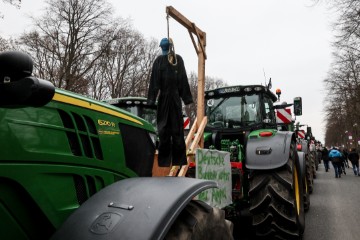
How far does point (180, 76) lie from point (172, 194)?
2.23 metres

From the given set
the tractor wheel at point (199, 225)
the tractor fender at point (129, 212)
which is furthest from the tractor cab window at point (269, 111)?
the tractor fender at point (129, 212)

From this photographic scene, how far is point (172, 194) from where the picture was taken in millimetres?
2035

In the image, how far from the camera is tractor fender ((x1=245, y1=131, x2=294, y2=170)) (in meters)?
5.17

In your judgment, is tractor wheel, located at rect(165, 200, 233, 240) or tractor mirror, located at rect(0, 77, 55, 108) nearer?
tractor mirror, located at rect(0, 77, 55, 108)

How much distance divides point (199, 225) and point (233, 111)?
4914mm

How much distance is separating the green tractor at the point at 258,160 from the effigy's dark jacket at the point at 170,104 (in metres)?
1.28

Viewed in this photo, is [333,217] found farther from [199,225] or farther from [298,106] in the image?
[199,225]

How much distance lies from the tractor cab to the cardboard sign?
5.09ft

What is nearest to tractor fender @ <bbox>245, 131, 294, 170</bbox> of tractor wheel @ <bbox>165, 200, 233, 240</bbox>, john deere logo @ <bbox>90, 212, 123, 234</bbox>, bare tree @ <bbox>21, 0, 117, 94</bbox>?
tractor wheel @ <bbox>165, 200, 233, 240</bbox>

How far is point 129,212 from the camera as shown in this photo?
72.6 inches

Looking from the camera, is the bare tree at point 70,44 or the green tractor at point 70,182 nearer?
the green tractor at point 70,182

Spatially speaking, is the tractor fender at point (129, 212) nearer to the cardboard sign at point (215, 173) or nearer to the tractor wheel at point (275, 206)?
the cardboard sign at point (215, 173)

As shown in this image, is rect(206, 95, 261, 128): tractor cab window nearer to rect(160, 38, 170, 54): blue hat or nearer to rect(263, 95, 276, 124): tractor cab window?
rect(263, 95, 276, 124): tractor cab window

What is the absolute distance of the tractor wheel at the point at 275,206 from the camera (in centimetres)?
486
